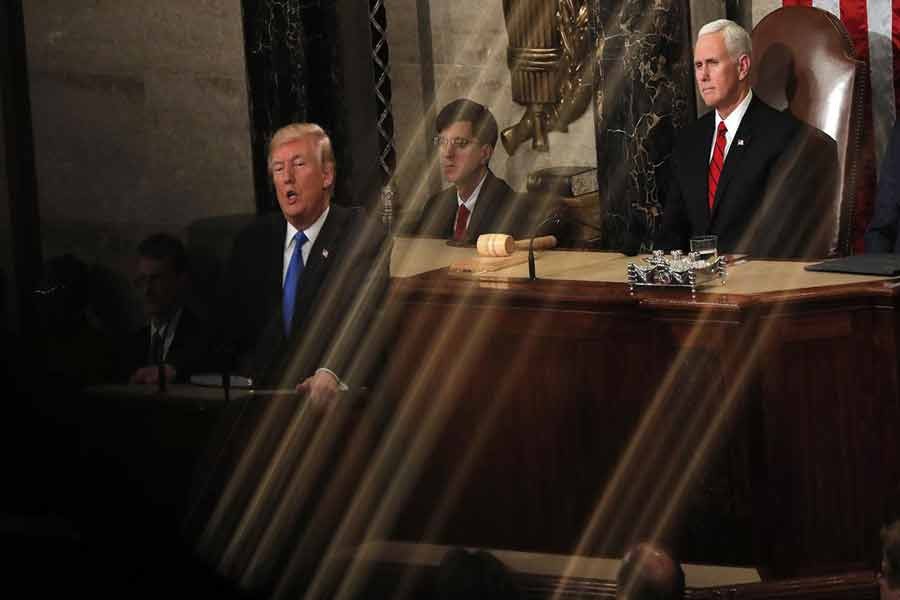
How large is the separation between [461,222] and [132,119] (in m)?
1.53

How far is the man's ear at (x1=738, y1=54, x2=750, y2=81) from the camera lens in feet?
18.0

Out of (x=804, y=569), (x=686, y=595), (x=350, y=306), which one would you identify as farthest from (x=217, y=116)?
(x=686, y=595)

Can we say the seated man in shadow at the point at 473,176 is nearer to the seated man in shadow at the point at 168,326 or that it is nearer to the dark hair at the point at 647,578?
the seated man in shadow at the point at 168,326

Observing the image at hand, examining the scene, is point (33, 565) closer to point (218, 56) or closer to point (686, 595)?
point (686, 595)

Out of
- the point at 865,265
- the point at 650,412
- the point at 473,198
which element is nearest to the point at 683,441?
the point at 650,412

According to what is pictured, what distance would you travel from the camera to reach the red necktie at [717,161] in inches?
216

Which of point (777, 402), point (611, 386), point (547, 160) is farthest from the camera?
point (547, 160)

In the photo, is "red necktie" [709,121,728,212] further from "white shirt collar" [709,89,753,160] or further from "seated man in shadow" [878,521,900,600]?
"seated man in shadow" [878,521,900,600]

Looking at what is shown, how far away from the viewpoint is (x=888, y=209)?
528 cm

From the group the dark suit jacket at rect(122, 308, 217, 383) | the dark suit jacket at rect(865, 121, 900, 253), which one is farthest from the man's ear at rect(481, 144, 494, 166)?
the dark suit jacket at rect(122, 308, 217, 383)

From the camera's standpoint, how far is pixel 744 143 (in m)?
5.46

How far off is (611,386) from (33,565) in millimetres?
3603

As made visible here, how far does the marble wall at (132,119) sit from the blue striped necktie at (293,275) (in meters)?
1.53

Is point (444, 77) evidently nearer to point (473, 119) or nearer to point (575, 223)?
point (575, 223)
